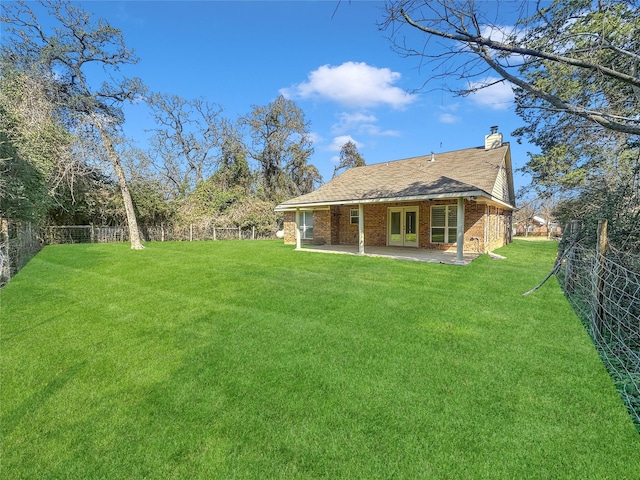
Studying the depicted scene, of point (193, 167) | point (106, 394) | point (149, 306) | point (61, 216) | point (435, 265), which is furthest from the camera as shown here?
point (193, 167)

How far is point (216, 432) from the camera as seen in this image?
2375 millimetres

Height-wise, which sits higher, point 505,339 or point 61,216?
point 61,216

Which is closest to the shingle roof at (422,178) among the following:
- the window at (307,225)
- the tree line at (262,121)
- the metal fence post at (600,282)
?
the tree line at (262,121)

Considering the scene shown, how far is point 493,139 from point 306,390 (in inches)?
656

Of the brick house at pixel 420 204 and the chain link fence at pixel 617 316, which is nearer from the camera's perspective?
the chain link fence at pixel 617 316

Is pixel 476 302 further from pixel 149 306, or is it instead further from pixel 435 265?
pixel 149 306

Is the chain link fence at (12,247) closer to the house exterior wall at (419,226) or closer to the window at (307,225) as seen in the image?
the house exterior wall at (419,226)

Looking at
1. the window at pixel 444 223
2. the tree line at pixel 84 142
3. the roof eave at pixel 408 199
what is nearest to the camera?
the roof eave at pixel 408 199

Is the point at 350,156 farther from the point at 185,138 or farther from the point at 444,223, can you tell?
the point at 444,223

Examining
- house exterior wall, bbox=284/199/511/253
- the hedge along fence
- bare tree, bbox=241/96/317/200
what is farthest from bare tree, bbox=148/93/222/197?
house exterior wall, bbox=284/199/511/253

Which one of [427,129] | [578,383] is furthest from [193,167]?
[578,383]

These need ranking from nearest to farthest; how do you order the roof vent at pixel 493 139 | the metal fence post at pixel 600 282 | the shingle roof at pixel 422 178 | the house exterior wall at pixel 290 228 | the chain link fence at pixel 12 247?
the metal fence post at pixel 600 282, the chain link fence at pixel 12 247, the shingle roof at pixel 422 178, the roof vent at pixel 493 139, the house exterior wall at pixel 290 228

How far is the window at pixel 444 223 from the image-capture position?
12727 millimetres

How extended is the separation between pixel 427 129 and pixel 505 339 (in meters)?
6.58
